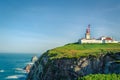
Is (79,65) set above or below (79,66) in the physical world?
above

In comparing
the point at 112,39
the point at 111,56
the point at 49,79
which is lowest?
the point at 49,79

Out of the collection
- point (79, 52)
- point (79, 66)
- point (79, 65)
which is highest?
point (79, 52)

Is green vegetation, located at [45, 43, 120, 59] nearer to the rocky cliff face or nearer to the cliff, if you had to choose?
the cliff

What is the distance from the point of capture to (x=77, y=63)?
88000 millimetres

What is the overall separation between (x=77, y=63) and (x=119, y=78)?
3929 centimetres

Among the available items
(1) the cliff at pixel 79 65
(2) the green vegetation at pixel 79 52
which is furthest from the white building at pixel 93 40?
(1) the cliff at pixel 79 65

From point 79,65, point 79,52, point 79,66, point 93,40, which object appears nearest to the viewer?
point 79,66

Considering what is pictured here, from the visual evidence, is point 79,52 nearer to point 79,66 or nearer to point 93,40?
point 79,66

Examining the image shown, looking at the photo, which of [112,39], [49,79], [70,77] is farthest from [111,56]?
[112,39]

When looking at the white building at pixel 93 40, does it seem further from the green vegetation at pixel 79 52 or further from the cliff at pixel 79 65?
the cliff at pixel 79 65

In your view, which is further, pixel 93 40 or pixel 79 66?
pixel 93 40

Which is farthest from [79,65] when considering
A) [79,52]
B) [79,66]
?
[79,52]

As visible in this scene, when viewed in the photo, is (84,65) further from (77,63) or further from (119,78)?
(119,78)

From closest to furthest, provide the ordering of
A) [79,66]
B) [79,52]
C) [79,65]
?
[79,66]
[79,65]
[79,52]
